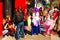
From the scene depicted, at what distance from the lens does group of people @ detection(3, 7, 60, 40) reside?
185cm

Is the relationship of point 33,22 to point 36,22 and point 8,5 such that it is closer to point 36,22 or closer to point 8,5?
point 36,22

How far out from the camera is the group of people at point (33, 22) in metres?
1.85

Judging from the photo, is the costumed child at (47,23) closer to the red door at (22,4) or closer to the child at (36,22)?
the child at (36,22)

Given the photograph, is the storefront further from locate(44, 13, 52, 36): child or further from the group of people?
locate(44, 13, 52, 36): child

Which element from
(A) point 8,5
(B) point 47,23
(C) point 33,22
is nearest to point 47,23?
(B) point 47,23

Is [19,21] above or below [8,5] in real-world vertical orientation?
below

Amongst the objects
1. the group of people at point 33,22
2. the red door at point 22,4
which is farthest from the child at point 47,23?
the red door at point 22,4

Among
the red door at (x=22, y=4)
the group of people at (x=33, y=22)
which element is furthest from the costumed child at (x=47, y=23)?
the red door at (x=22, y=4)

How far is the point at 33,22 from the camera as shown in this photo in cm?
188

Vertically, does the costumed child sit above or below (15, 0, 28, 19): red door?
below

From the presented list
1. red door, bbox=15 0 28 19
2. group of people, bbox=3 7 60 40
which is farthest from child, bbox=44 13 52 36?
red door, bbox=15 0 28 19

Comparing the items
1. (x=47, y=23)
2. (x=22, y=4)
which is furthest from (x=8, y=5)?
(x=47, y=23)

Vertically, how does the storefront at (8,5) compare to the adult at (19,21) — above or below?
above

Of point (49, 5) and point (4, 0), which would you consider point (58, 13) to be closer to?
point (49, 5)
